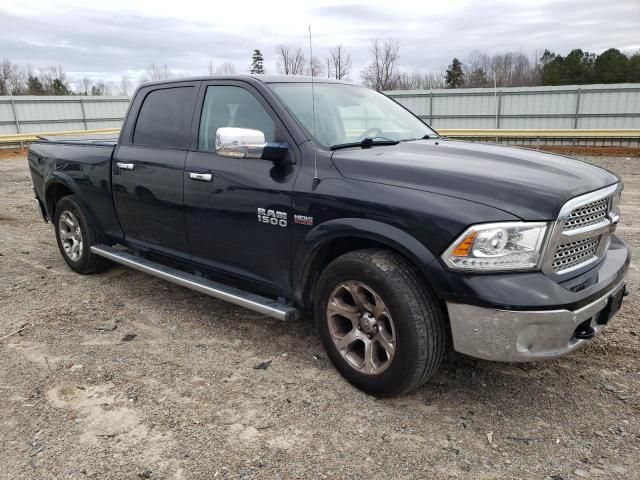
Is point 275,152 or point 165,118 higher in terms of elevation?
point 165,118

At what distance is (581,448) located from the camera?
2.70 m

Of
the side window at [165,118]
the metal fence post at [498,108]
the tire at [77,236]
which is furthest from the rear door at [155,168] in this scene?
the metal fence post at [498,108]

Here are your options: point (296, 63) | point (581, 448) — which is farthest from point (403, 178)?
point (296, 63)

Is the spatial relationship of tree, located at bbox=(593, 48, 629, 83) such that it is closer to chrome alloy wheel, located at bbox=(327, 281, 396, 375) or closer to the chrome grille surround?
the chrome grille surround

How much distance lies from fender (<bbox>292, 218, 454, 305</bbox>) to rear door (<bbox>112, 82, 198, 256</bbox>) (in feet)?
4.03

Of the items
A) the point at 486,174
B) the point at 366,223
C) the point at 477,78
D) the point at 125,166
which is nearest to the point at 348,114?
the point at 366,223

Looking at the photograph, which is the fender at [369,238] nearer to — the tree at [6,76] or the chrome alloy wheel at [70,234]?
the chrome alloy wheel at [70,234]

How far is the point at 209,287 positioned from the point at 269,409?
1.17 m

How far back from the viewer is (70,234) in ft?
18.6

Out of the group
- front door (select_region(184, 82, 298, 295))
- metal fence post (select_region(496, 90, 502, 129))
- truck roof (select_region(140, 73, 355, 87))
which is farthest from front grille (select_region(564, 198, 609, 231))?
metal fence post (select_region(496, 90, 502, 129))

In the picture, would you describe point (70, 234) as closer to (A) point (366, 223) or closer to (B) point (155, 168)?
(B) point (155, 168)

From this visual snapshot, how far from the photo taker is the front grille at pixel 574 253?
2.75m

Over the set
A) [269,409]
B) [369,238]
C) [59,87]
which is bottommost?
[269,409]

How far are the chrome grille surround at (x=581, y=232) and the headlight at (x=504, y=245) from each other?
0.07 meters
